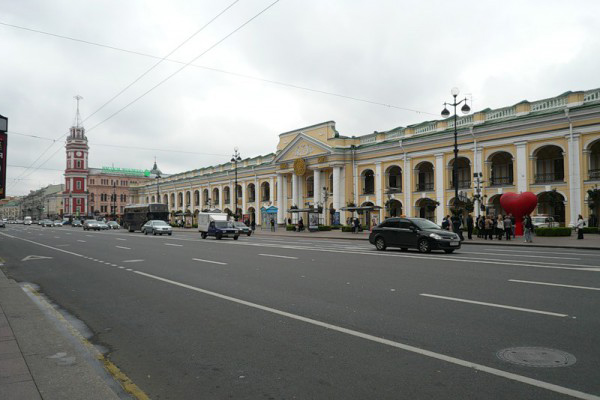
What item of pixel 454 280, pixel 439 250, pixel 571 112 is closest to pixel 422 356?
pixel 454 280

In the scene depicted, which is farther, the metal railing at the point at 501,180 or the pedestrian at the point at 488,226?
the metal railing at the point at 501,180

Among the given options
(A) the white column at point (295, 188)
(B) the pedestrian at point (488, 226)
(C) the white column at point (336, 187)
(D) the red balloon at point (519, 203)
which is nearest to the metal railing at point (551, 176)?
(D) the red balloon at point (519, 203)

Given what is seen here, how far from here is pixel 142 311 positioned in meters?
7.77

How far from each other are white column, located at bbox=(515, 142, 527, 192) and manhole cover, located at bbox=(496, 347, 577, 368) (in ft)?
119

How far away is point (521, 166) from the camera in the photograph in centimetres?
3803

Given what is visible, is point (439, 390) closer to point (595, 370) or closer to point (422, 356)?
point (422, 356)

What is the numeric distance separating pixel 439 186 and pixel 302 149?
67.5 ft

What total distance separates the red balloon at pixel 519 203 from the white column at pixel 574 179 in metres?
7.00

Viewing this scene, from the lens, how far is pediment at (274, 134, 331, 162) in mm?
55594

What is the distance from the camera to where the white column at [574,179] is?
3406 cm

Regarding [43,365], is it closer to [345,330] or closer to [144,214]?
[345,330]

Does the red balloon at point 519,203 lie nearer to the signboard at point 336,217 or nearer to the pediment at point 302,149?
the signboard at point 336,217

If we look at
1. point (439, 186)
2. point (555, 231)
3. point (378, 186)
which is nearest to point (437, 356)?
point (555, 231)

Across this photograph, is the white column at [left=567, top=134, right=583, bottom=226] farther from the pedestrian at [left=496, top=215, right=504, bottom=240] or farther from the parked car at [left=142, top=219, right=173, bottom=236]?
the parked car at [left=142, top=219, right=173, bottom=236]
